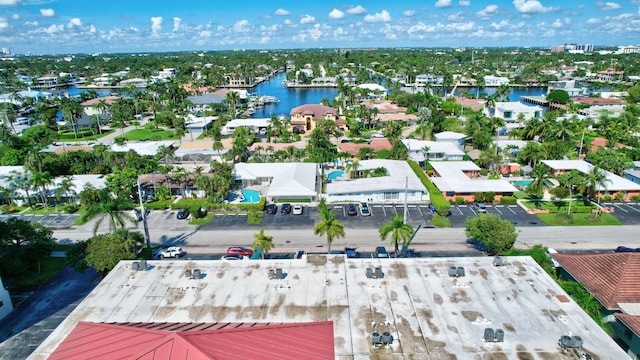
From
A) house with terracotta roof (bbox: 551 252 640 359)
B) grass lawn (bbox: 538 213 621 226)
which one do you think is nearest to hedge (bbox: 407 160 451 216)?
grass lawn (bbox: 538 213 621 226)

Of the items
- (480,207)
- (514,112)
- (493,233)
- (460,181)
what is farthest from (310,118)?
(493,233)

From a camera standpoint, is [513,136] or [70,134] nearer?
[513,136]

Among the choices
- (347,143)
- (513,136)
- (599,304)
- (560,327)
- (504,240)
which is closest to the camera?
(560,327)

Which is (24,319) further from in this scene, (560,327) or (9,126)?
(9,126)

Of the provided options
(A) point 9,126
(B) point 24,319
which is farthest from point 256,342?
(A) point 9,126

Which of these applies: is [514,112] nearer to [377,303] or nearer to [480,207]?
[480,207]

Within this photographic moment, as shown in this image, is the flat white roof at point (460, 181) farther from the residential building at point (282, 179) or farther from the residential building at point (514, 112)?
the residential building at point (514, 112)
